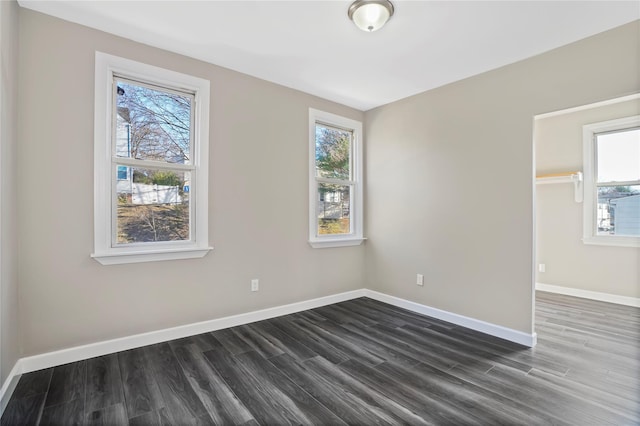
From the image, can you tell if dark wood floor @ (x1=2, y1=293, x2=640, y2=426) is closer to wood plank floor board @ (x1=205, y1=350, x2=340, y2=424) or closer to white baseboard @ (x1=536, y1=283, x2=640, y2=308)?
wood plank floor board @ (x1=205, y1=350, x2=340, y2=424)

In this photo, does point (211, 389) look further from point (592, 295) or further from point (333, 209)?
point (592, 295)

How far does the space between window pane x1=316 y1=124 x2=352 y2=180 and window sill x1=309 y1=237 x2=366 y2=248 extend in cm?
84

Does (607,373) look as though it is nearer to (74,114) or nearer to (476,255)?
(476,255)

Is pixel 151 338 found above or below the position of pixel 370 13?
below

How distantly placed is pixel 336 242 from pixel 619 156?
3.86m

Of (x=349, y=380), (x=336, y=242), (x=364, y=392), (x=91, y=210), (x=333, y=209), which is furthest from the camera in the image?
(x=333, y=209)

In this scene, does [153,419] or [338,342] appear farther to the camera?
[338,342]

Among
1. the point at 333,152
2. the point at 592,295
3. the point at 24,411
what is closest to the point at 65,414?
the point at 24,411

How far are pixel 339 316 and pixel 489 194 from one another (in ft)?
6.74

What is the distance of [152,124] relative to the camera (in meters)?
2.74

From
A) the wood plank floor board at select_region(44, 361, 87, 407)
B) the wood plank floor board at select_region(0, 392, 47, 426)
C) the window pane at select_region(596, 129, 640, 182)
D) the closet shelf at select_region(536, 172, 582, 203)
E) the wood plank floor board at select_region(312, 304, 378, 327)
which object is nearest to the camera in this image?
the wood plank floor board at select_region(0, 392, 47, 426)

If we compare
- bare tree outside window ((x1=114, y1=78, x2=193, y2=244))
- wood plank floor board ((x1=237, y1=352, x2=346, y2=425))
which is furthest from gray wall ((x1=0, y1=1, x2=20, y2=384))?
wood plank floor board ((x1=237, y1=352, x2=346, y2=425))

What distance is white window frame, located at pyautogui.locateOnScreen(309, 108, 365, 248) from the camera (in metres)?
3.73

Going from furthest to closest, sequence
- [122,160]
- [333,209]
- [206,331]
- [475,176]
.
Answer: [333,209], [475,176], [206,331], [122,160]
